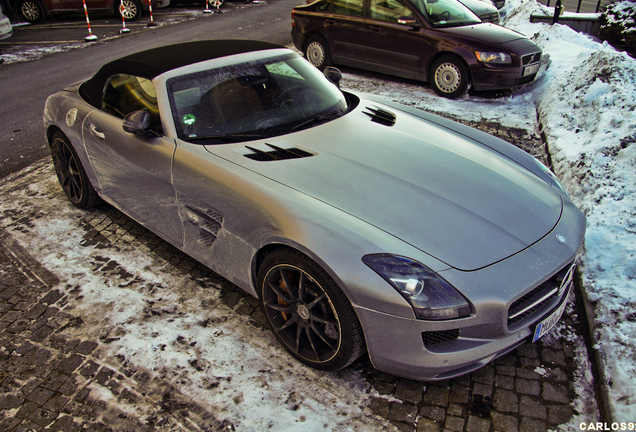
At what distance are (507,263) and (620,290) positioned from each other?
4.15 ft

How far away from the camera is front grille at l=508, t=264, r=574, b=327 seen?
2.56 metres

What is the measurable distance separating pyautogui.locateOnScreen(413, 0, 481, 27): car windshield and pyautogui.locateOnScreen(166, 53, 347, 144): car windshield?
4869mm

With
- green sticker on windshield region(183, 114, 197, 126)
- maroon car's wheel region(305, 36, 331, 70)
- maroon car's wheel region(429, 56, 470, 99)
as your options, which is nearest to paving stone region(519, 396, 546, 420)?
green sticker on windshield region(183, 114, 197, 126)

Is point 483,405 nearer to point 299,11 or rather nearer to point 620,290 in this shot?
point 620,290

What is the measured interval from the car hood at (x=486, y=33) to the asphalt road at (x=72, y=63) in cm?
514

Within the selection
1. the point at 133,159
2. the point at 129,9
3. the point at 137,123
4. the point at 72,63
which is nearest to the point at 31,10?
the point at 129,9

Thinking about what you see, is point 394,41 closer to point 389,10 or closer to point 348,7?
point 389,10

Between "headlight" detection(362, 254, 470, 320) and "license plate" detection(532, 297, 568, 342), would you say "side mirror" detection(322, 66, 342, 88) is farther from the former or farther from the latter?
"license plate" detection(532, 297, 568, 342)

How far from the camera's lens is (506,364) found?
117 inches

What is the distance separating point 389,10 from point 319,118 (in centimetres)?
537

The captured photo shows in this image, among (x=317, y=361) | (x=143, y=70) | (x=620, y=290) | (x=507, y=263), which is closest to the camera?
(x=507, y=263)

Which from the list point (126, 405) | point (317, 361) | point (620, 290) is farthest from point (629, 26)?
point (126, 405)

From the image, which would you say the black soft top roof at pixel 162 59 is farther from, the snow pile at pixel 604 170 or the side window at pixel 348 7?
the side window at pixel 348 7

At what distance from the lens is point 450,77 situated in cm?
773
